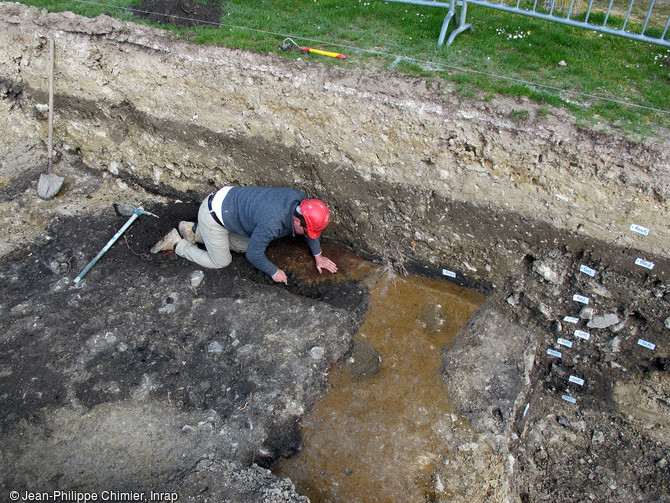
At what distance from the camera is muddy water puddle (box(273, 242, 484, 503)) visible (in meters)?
3.25

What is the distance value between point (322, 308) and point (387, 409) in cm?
107

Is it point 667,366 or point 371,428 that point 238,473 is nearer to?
point 371,428

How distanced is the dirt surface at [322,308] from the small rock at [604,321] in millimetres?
11

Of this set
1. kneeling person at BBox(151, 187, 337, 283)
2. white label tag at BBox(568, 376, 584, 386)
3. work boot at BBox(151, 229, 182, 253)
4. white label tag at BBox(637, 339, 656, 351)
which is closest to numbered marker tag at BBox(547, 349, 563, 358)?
white label tag at BBox(568, 376, 584, 386)

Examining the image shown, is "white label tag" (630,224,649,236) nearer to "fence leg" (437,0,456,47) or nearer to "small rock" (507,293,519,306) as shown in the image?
"small rock" (507,293,519,306)

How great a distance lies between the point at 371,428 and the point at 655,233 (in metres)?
2.60

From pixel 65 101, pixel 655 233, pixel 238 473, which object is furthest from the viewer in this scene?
pixel 65 101

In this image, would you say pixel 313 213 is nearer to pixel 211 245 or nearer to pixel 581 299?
pixel 211 245

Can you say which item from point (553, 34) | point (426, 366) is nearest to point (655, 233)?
point (426, 366)

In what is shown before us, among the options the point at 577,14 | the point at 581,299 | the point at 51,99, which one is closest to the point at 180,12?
the point at 51,99

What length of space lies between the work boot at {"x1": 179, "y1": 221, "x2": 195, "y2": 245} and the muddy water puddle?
1.95 metres

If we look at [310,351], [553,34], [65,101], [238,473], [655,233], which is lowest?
[238,473]

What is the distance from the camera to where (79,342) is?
387 centimetres

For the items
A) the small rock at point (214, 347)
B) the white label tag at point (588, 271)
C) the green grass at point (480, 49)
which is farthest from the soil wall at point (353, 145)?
the small rock at point (214, 347)
